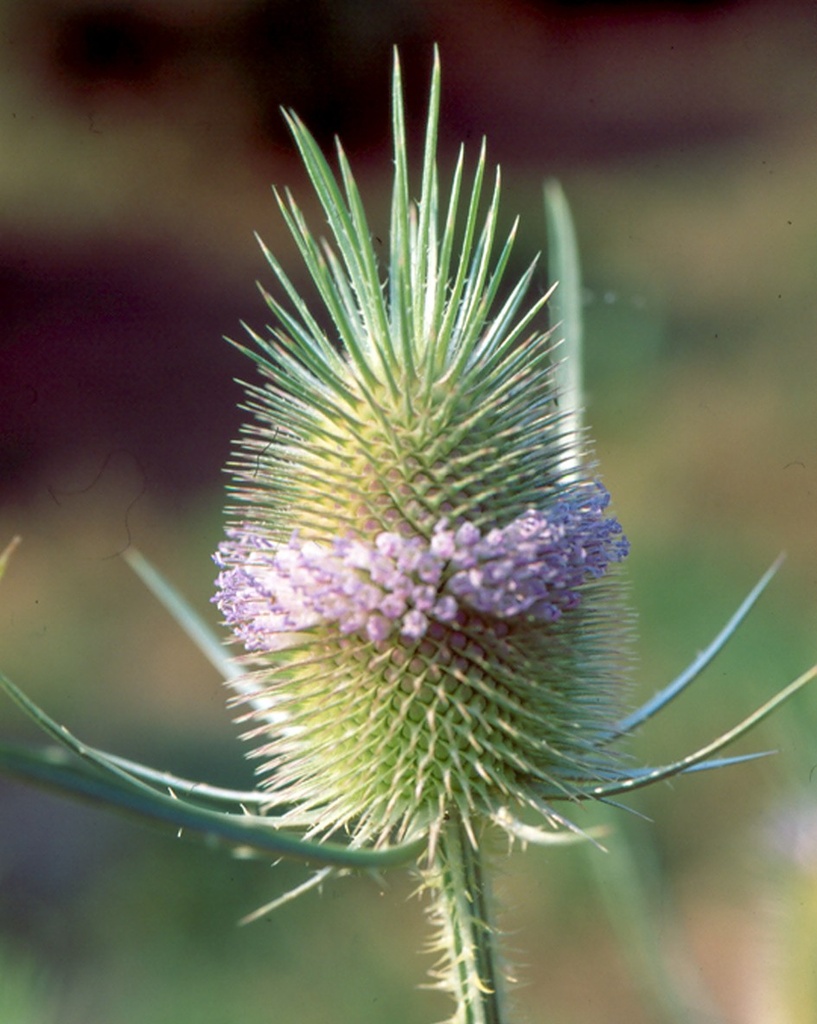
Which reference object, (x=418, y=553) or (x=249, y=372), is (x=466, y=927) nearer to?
(x=418, y=553)

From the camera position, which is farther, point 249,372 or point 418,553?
point 249,372

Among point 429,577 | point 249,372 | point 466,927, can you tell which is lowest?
point 466,927

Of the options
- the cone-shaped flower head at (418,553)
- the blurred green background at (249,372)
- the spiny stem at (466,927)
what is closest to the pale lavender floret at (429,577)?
the cone-shaped flower head at (418,553)

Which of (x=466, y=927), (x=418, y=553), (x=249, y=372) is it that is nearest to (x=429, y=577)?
(x=418, y=553)

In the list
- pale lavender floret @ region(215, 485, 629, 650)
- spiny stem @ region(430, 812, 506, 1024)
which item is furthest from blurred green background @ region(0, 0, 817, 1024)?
pale lavender floret @ region(215, 485, 629, 650)

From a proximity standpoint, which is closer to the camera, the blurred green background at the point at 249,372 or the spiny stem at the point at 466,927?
the spiny stem at the point at 466,927

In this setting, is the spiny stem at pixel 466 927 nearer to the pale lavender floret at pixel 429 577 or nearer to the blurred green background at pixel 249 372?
the pale lavender floret at pixel 429 577
